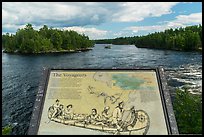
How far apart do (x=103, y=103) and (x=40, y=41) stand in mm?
61973

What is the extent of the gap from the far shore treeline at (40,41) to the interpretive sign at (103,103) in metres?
59.1

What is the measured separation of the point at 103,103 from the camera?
4309mm

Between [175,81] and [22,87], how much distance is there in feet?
35.3

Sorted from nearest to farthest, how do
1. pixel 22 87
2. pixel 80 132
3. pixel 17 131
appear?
pixel 80 132 < pixel 17 131 < pixel 22 87

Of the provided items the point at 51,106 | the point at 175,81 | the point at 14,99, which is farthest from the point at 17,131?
the point at 175,81

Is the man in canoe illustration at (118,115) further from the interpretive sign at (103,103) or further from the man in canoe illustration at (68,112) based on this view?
the man in canoe illustration at (68,112)

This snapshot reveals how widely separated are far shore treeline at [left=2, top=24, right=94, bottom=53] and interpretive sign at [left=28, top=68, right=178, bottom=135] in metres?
59.1

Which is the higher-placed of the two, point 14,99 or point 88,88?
point 88,88

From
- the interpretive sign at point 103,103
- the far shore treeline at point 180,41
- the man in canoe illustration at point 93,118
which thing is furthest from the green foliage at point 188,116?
the far shore treeline at point 180,41

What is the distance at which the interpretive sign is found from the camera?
4105mm

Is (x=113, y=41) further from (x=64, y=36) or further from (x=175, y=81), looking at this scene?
(x=175, y=81)

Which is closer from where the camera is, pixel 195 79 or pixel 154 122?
pixel 154 122

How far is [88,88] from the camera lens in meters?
4.43

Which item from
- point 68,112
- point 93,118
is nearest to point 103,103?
point 93,118
